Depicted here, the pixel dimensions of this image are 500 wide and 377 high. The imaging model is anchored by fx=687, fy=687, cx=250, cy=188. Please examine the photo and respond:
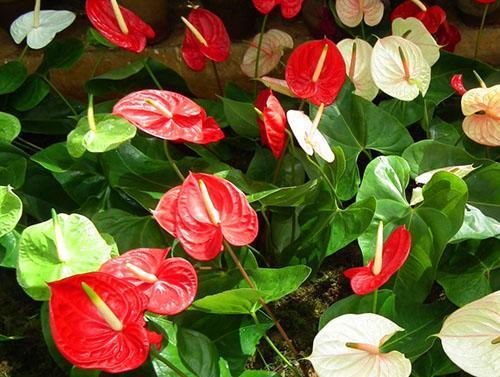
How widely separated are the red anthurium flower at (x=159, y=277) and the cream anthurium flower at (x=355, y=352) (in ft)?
0.55

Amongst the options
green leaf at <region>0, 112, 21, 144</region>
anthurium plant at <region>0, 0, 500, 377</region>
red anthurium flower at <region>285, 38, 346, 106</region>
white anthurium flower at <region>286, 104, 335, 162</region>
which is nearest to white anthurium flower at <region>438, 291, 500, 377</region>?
anthurium plant at <region>0, 0, 500, 377</region>

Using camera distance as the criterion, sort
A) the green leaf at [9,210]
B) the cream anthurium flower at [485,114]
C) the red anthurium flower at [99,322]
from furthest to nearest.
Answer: the cream anthurium flower at [485,114], the green leaf at [9,210], the red anthurium flower at [99,322]

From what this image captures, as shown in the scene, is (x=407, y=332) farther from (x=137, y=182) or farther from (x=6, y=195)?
(x=6, y=195)

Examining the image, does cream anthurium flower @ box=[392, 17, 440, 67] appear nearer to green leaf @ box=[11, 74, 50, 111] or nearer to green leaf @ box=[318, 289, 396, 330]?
green leaf @ box=[318, 289, 396, 330]

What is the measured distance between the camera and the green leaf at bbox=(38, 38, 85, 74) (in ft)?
4.39

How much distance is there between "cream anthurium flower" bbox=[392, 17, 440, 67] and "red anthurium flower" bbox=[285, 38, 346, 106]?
20 centimetres

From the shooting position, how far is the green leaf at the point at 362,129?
1.17m

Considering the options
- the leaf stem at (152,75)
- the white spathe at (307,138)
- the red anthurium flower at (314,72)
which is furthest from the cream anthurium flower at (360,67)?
the leaf stem at (152,75)

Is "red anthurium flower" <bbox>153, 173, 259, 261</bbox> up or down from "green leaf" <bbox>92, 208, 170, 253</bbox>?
up

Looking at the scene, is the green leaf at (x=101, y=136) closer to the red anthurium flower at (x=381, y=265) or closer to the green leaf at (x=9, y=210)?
the green leaf at (x=9, y=210)

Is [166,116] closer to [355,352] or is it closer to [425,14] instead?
[355,352]

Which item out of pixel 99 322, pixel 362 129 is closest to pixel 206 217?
pixel 99 322

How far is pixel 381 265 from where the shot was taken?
2.76 feet

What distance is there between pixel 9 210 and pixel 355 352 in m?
0.52
